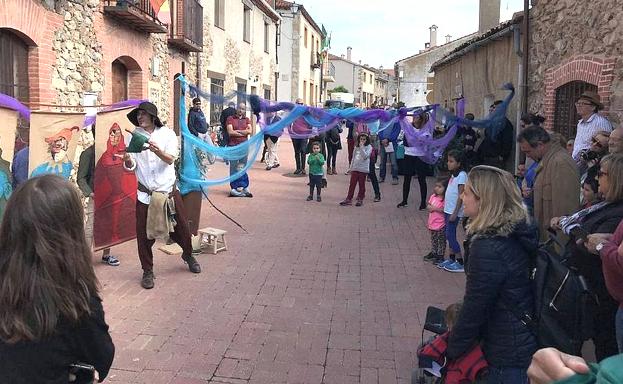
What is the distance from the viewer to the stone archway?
21.8 feet

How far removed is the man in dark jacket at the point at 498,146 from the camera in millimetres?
10203

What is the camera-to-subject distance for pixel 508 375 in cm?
276

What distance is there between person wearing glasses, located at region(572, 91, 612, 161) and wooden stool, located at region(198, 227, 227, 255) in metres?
4.43

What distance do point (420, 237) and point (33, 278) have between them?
279 inches

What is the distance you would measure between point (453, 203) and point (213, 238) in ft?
10.1

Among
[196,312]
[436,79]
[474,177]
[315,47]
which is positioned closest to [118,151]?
[196,312]

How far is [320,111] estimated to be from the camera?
8.97 m

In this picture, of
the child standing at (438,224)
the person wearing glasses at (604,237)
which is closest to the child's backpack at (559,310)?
the person wearing glasses at (604,237)

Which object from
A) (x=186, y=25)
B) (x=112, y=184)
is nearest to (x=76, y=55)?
(x=112, y=184)

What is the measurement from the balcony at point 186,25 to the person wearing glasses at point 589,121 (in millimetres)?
10317

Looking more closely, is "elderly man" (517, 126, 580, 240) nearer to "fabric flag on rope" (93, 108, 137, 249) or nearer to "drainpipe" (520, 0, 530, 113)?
"fabric flag on rope" (93, 108, 137, 249)

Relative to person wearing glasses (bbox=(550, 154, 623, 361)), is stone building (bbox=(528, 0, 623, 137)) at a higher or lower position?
higher

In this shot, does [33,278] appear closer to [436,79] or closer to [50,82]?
[50,82]

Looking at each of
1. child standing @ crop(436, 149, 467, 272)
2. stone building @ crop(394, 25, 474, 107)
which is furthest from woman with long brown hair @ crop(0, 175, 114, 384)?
stone building @ crop(394, 25, 474, 107)
